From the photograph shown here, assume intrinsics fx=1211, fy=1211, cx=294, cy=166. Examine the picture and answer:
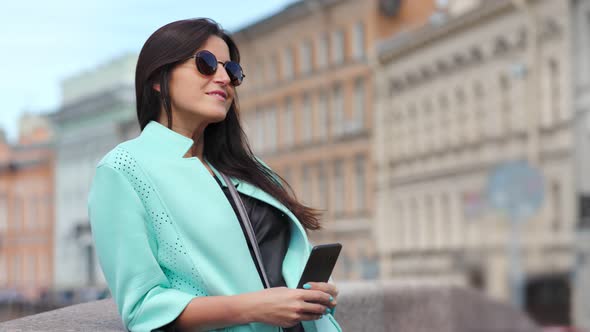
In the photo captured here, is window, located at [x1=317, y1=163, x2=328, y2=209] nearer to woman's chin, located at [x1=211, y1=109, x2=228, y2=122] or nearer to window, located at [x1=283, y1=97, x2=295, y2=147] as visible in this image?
window, located at [x1=283, y1=97, x2=295, y2=147]

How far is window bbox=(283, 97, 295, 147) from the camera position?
4544 cm

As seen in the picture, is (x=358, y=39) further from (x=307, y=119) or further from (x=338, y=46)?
(x=307, y=119)

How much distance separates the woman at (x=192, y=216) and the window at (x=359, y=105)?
123ft

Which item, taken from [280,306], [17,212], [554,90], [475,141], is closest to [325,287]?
[280,306]

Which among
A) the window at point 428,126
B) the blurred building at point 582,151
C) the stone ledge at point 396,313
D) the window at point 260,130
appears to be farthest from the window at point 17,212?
the stone ledge at point 396,313

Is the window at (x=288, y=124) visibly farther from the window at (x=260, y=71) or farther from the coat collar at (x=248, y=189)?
the coat collar at (x=248, y=189)

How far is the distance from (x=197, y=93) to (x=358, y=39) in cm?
3916

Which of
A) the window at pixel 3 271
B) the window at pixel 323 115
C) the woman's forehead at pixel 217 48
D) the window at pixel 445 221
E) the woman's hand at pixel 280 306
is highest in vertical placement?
the window at pixel 323 115

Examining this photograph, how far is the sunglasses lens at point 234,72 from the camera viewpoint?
2598 millimetres

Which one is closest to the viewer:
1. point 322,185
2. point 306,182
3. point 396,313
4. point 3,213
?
point 396,313

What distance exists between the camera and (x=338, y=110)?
42.0 m

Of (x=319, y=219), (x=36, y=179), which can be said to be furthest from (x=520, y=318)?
(x=36, y=179)

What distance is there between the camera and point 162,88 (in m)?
2.53

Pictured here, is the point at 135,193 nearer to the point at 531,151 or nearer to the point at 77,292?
the point at 531,151
